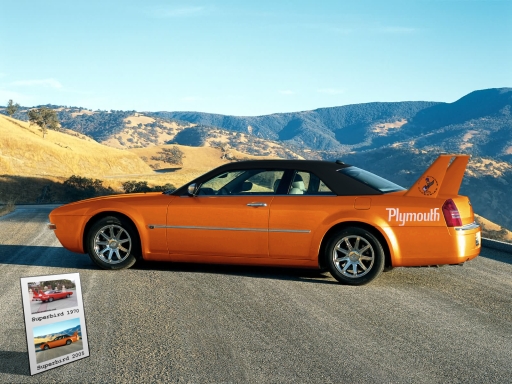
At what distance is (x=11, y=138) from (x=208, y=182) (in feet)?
233

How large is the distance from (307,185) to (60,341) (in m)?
4.12

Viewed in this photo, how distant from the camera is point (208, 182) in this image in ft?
27.5

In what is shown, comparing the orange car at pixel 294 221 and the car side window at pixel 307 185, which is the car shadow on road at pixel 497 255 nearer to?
the orange car at pixel 294 221

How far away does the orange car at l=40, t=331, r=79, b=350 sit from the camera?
4.48 meters

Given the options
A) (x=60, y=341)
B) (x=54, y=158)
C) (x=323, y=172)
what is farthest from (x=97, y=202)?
(x=54, y=158)

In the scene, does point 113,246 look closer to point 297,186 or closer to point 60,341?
point 297,186

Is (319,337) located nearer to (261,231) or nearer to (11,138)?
(261,231)

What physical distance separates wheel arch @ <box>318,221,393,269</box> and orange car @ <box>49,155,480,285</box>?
0.01 m

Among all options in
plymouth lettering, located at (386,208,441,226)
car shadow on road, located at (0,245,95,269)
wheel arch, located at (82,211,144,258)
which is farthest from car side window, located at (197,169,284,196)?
car shadow on road, located at (0,245,95,269)

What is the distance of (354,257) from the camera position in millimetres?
7602

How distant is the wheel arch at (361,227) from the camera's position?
758 cm

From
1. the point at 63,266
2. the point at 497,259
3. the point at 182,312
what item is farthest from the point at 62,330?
the point at 497,259

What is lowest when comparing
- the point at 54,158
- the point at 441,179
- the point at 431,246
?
the point at 54,158

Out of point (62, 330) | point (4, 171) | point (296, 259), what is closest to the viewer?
point (62, 330)
